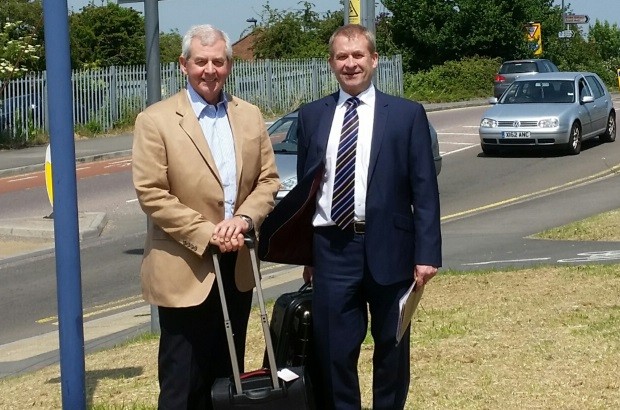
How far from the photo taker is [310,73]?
4119 centimetres

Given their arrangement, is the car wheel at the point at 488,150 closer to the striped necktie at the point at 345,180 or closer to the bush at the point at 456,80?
the striped necktie at the point at 345,180

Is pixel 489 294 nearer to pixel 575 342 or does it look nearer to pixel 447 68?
pixel 575 342

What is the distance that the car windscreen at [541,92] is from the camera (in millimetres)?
24359

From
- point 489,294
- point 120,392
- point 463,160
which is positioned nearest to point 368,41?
point 120,392

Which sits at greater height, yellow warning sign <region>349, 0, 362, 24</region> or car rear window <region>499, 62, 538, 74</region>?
yellow warning sign <region>349, 0, 362, 24</region>

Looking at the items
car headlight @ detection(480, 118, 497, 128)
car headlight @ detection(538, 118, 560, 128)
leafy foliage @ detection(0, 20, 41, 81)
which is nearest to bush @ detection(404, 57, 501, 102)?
leafy foliage @ detection(0, 20, 41, 81)

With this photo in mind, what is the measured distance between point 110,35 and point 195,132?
44206 mm

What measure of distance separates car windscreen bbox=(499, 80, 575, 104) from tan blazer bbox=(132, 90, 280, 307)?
65.7 feet

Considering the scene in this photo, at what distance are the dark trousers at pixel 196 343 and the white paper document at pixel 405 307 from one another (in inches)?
24.7

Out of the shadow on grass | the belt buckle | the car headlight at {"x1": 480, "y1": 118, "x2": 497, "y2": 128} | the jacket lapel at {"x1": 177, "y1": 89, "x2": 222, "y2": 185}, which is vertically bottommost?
the shadow on grass

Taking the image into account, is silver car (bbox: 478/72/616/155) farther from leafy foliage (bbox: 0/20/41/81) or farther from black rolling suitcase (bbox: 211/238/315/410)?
black rolling suitcase (bbox: 211/238/315/410)

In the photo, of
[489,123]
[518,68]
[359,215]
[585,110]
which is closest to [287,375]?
[359,215]

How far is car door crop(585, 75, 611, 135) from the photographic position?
2512 centimetres

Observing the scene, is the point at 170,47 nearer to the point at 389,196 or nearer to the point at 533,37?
the point at 533,37
